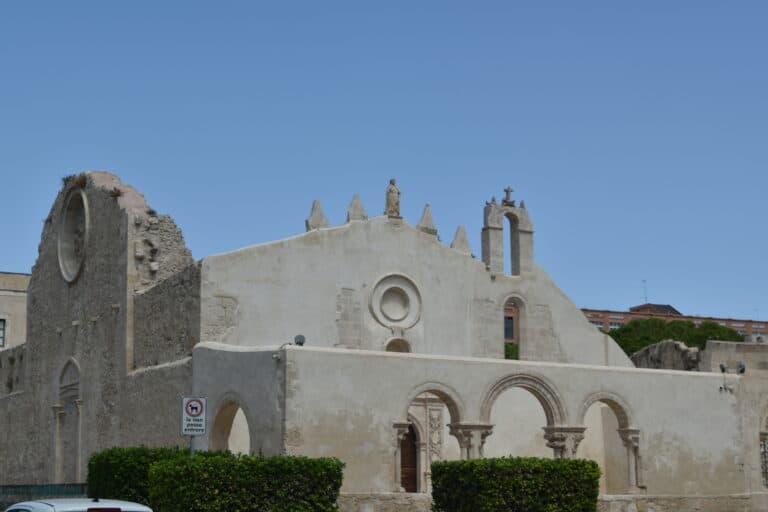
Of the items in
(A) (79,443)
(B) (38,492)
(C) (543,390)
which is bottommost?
(B) (38,492)

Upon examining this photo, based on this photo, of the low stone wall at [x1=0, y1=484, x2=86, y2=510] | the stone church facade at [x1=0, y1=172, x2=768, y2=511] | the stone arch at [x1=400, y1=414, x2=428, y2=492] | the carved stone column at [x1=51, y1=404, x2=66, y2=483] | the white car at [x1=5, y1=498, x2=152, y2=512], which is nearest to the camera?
the white car at [x1=5, y1=498, x2=152, y2=512]

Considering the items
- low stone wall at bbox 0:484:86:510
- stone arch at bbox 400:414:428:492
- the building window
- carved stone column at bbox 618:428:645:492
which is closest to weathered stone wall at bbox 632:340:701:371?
carved stone column at bbox 618:428:645:492

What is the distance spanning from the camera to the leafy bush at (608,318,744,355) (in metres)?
71.6

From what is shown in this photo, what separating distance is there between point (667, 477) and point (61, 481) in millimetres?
19103

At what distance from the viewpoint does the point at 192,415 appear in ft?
59.3

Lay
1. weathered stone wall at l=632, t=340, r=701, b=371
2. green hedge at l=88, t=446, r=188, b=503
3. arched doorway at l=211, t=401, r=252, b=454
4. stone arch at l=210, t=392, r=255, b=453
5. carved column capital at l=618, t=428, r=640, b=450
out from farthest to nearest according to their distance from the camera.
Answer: weathered stone wall at l=632, t=340, r=701, b=371 → carved column capital at l=618, t=428, r=640, b=450 → arched doorway at l=211, t=401, r=252, b=454 → stone arch at l=210, t=392, r=255, b=453 → green hedge at l=88, t=446, r=188, b=503

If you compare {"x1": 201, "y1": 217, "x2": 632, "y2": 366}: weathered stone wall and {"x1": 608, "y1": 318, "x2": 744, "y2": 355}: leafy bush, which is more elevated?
{"x1": 608, "y1": 318, "x2": 744, "y2": 355}: leafy bush

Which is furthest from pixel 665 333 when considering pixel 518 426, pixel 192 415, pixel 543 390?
pixel 192 415

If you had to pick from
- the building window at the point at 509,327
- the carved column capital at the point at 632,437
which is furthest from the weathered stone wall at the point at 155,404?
the building window at the point at 509,327

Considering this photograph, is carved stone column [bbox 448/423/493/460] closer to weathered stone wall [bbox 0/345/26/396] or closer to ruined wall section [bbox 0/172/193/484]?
ruined wall section [bbox 0/172/193/484]

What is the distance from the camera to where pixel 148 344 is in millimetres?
31047

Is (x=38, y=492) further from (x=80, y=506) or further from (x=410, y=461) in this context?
(x=80, y=506)

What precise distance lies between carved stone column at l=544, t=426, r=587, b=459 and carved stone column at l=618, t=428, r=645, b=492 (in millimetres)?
1334

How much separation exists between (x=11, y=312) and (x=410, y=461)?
30.7 m
